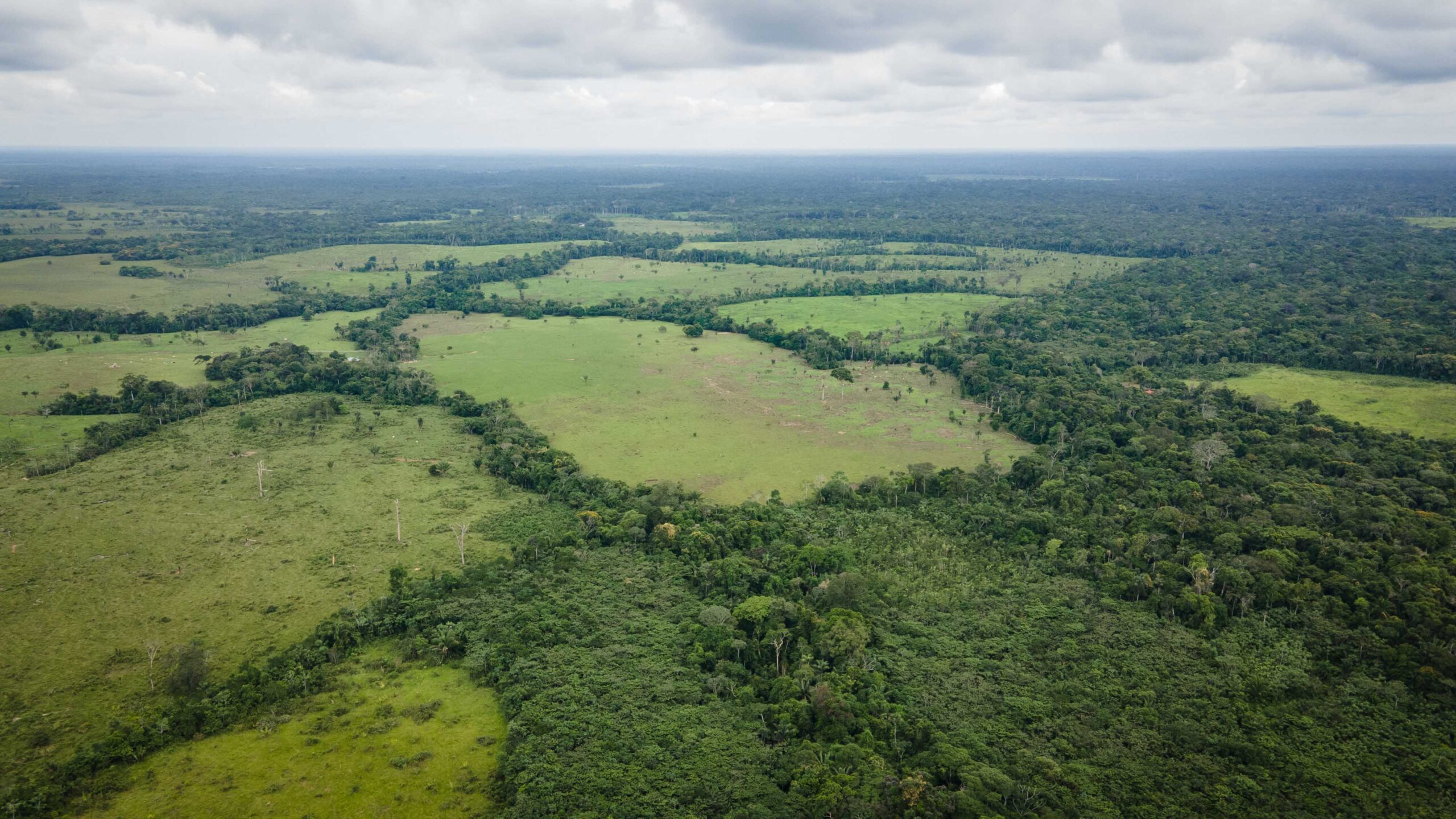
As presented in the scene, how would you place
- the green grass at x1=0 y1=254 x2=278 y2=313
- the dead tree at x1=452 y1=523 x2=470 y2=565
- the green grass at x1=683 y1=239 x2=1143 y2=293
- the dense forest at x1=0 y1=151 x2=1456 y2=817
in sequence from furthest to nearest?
the green grass at x1=683 y1=239 x2=1143 y2=293, the green grass at x1=0 y1=254 x2=278 y2=313, the dead tree at x1=452 y1=523 x2=470 y2=565, the dense forest at x1=0 y1=151 x2=1456 y2=817

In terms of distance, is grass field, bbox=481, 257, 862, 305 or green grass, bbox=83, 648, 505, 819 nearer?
green grass, bbox=83, 648, 505, 819

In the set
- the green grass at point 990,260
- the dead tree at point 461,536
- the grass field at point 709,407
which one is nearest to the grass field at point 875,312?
the grass field at point 709,407

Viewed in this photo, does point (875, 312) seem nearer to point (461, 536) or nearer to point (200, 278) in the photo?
point (461, 536)

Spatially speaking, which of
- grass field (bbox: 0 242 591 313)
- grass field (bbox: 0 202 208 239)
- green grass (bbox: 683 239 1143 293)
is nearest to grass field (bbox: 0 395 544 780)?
grass field (bbox: 0 242 591 313)

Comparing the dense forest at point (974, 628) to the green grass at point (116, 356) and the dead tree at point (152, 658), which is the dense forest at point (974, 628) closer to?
the dead tree at point (152, 658)

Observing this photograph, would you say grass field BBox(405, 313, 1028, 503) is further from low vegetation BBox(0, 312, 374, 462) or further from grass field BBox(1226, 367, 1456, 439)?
grass field BBox(1226, 367, 1456, 439)

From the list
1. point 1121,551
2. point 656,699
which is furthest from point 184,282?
point 1121,551

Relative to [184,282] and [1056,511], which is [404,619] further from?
[184,282]
